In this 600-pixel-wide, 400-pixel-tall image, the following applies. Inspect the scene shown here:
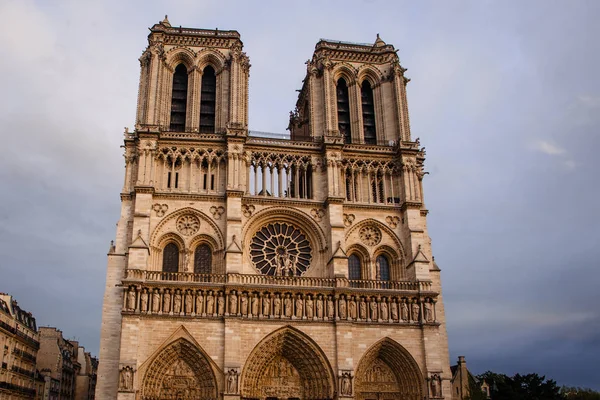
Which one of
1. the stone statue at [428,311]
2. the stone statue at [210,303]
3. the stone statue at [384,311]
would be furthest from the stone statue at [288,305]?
the stone statue at [428,311]

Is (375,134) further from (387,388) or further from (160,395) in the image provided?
(160,395)

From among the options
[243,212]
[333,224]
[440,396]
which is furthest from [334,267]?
[440,396]

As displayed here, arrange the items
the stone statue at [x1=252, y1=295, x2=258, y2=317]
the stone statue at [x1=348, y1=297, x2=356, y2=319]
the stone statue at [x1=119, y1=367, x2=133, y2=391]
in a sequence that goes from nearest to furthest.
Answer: the stone statue at [x1=119, y1=367, x2=133, y2=391], the stone statue at [x1=252, y1=295, x2=258, y2=317], the stone statue at [x1=348, y1=297, x2=356, y2=319]

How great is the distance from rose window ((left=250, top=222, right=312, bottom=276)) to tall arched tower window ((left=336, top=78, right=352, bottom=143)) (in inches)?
262

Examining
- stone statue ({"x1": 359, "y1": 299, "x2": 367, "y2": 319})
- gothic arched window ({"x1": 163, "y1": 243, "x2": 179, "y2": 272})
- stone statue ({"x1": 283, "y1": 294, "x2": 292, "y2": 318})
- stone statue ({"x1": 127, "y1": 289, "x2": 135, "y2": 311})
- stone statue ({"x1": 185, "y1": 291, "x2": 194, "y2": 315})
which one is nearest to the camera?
stone statue ({"x1": 127, "y1": 289, "x2": 135, "y2": 311})

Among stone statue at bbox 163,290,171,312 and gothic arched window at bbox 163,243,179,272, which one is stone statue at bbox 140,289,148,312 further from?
gothic arched window at bbox 163,243,179,272

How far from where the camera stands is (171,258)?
30.2 metres

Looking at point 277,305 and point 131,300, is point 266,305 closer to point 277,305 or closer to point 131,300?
point 277,305

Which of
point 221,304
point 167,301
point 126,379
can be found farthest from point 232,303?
point 126,379

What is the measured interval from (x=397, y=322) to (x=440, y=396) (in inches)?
148

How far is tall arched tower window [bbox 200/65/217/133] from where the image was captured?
33.9 m

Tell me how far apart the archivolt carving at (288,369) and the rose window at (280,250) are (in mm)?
3560

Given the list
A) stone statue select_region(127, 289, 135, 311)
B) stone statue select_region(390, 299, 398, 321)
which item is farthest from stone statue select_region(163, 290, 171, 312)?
stone statue select_region(390, 299, 398, 321)

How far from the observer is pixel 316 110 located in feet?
113
